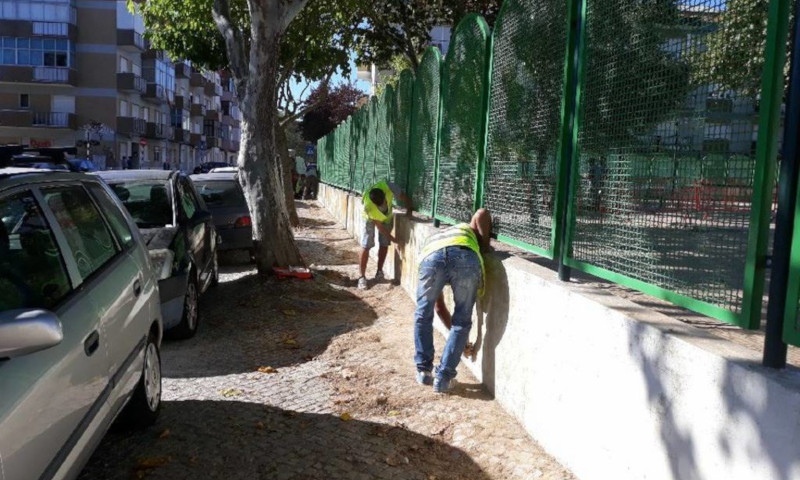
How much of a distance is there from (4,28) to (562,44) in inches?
2069

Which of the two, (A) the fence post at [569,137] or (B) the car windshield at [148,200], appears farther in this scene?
(B) the car windshield at [148,200]

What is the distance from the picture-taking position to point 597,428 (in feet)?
11.3

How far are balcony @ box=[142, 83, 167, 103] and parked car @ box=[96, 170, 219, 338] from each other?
4966cm

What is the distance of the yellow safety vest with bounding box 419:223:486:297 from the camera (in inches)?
207

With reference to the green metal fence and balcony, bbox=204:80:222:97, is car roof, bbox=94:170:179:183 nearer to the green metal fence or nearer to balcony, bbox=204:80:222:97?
the green metal fence

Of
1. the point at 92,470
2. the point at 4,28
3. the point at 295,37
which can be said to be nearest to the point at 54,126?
the point at 4,28

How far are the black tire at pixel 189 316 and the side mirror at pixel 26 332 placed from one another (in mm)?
4798

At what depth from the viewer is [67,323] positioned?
304 cm

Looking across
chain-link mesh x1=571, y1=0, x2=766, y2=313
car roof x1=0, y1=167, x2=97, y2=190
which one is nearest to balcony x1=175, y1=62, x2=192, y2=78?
car roof x1=0, y1=167, x2=97, y2=190

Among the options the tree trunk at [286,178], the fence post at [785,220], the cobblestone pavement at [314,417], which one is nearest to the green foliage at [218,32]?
the tree trunk at [286,178]

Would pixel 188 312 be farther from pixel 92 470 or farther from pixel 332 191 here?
pixel 332 191

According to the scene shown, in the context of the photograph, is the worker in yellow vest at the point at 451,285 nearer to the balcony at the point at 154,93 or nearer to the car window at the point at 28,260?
the car window at the point at 28,260

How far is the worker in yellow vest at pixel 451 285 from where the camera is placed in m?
5.20

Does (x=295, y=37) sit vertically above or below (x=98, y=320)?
above
